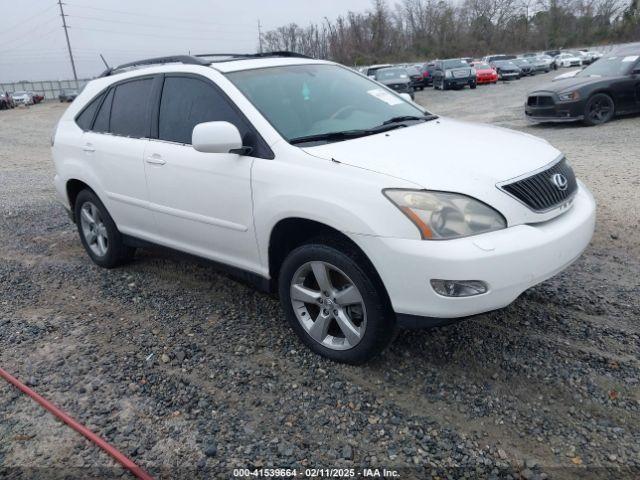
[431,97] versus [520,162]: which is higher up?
[520,162]

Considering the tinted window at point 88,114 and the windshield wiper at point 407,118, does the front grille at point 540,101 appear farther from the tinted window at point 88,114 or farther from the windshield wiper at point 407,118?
the tinted window at point 88,114

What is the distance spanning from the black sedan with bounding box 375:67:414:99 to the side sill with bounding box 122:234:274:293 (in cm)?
1958

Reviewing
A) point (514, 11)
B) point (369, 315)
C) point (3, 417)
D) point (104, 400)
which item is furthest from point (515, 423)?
point (514, 11)

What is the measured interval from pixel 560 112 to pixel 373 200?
36.1ft

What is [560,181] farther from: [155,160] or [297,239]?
[155,160]

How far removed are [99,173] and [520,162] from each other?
339 centimetres

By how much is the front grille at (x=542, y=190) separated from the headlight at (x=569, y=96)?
32.8ft

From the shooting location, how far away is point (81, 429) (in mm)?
2914

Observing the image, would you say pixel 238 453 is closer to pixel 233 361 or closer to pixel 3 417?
pixel 233 361

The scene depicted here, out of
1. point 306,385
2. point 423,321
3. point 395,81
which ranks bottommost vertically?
point 306,385

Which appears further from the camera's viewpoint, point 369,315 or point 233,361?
point 233,361

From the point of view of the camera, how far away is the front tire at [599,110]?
484 inches

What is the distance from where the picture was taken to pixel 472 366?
10.7ft

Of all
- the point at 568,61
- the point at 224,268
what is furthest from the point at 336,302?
the point at 568,61
